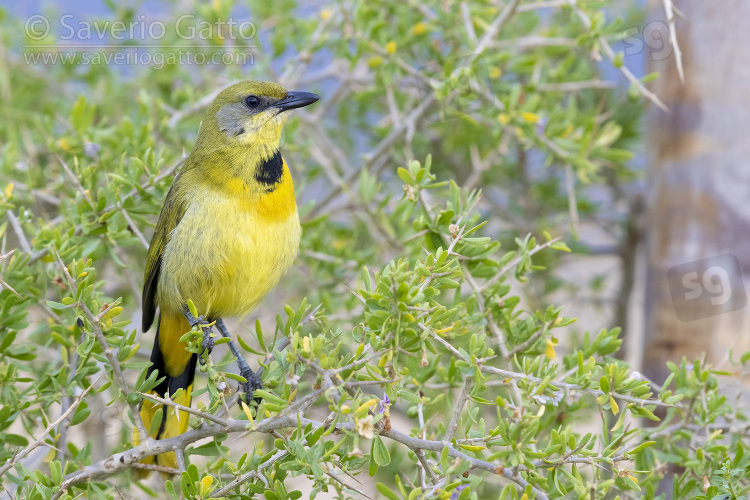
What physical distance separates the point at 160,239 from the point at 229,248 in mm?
389

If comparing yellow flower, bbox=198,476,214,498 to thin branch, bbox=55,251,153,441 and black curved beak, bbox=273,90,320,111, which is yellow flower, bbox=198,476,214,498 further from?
black curved beak, bbox=273,90,320,111

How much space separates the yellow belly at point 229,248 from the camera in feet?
8.93

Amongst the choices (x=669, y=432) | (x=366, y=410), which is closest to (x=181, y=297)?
(x=366, y=410)

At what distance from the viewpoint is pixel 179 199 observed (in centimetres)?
285

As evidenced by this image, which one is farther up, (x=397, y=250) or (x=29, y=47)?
(x=29, y=47)

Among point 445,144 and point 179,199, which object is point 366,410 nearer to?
point 179,199

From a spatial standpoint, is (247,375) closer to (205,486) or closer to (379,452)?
(205,486)

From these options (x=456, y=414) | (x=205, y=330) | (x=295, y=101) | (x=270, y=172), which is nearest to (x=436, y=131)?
(x=295, y=101)

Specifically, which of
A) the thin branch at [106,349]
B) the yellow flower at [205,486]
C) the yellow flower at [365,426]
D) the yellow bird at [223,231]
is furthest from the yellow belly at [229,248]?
the yellow flower at [365,426]

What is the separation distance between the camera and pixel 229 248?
2.71 m

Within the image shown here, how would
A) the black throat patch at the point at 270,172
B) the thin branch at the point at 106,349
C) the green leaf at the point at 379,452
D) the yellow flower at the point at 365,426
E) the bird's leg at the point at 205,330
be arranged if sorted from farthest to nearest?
1. the black throat patch at the point at 270,172
2. the bird's leg at the point at 205,330
3. the thin branch at the point at 106,349
4. the green leaf at the point at 379,452
5. the yellow flower at the point at 365,426

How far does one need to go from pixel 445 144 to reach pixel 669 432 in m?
2.51

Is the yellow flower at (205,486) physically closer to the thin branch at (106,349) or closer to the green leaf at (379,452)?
the thin branch at (106,349)

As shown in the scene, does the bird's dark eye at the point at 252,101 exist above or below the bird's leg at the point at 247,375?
above
